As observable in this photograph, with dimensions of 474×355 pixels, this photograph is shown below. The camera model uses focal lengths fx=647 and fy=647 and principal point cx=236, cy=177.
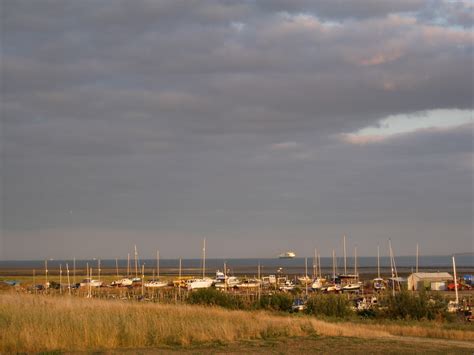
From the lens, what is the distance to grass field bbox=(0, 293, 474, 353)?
16.4m

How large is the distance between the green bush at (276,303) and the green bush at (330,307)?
2.81 meters

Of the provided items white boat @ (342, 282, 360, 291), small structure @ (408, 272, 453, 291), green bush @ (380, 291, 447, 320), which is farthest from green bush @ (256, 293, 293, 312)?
white boat @ (342, 282, 360, 291)

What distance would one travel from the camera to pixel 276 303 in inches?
1581

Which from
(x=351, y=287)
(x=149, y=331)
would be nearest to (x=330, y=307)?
(x=149, y=331)

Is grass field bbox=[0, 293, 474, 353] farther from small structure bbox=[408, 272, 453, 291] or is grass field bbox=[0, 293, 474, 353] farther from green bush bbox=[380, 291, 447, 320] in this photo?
small structure bbox=[408, 272, 453, 291]

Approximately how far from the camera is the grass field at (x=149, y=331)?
16422mm

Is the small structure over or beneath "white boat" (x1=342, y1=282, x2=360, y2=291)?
over

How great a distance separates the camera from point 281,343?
1766 cm

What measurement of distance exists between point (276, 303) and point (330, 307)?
4.76 metres

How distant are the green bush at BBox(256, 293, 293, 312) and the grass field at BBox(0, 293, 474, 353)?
17800mm

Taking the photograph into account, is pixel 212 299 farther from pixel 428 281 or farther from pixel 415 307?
pixel 428 281

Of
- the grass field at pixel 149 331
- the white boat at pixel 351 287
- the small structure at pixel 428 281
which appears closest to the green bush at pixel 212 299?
the grass field at pixel 149 331

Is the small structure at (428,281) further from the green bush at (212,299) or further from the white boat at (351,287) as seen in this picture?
the green bush at (212,299)

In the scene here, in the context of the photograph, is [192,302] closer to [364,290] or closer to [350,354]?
[350,354]
